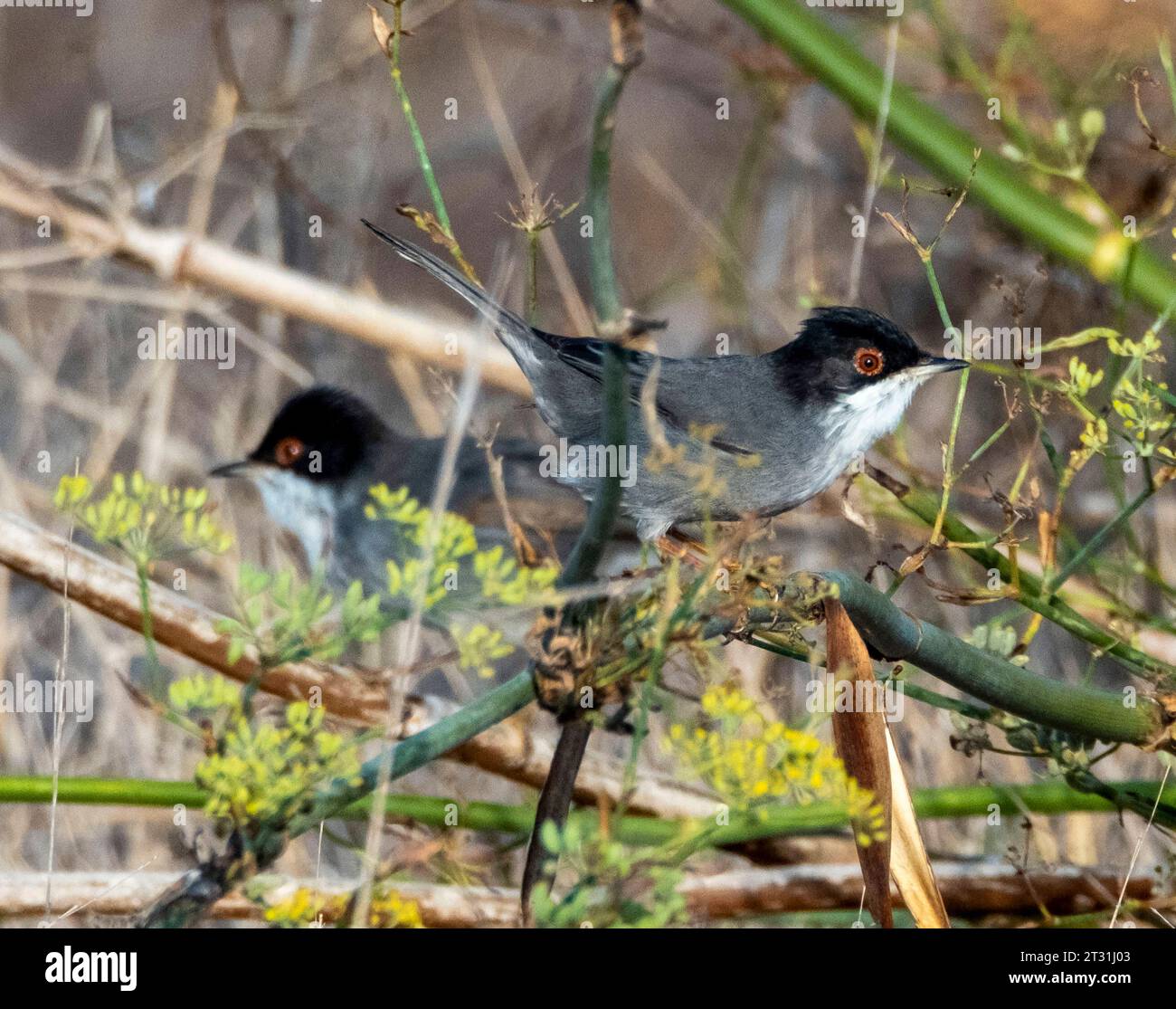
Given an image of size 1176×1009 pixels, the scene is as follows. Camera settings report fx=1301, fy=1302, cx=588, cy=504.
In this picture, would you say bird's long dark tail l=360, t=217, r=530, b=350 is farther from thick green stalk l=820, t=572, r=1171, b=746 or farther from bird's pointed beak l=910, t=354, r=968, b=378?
thick green stalk l=820, t=572, r=1171, b=746

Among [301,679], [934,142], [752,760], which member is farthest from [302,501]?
[752,760]

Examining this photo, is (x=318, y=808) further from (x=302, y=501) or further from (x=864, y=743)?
(x=302, y=501)

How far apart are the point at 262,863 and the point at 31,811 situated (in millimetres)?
2540

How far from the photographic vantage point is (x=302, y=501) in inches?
193

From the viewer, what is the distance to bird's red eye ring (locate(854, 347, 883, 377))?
3066mm

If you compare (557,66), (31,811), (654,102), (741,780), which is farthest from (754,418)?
(654,102)

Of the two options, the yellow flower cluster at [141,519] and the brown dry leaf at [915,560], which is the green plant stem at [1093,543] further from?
the yellow flower cluster at [141,519]

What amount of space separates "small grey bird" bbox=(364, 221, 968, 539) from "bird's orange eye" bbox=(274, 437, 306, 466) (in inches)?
74.1

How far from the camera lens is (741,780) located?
5.22ft

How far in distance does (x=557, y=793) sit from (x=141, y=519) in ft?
2.45

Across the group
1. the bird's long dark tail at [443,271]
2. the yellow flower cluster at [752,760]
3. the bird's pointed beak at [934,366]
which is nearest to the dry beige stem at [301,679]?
the bird's long dark tail at [443,271]

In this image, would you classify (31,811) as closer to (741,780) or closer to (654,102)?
(741,780)

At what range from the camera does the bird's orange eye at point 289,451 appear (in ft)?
15.9

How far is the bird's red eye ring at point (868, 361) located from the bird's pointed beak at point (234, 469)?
257 cm
